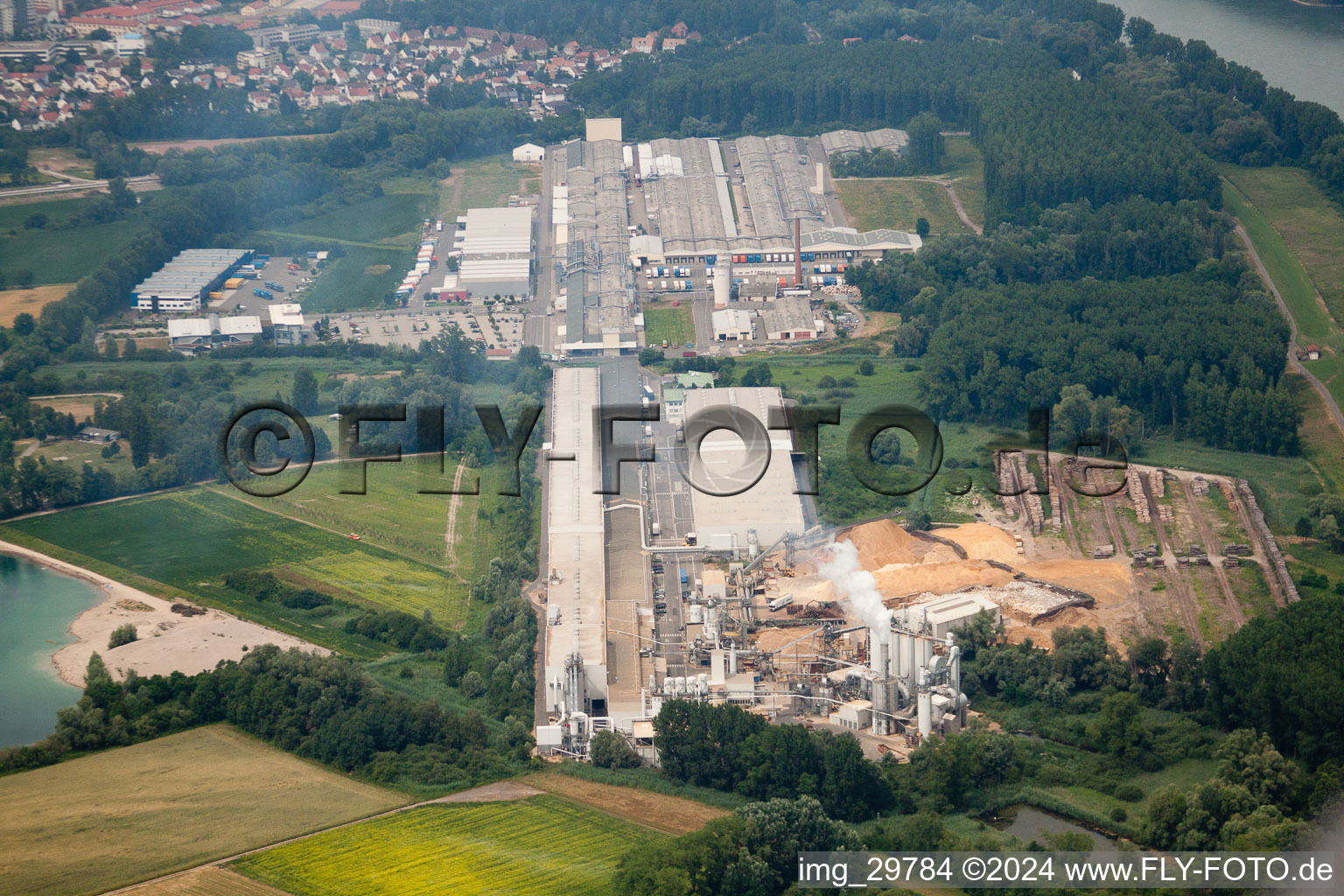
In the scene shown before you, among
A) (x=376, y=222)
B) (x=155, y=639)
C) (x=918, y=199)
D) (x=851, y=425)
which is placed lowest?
(x=155, y=639)

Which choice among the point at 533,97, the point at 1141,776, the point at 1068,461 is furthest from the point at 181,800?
the point at 533,97

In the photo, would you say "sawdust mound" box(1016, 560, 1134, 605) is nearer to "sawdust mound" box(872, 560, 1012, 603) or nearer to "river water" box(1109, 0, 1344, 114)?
"sawdust mound" box(872, 560, 1012, 603)

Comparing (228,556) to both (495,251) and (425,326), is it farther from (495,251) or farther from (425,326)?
(495,251)

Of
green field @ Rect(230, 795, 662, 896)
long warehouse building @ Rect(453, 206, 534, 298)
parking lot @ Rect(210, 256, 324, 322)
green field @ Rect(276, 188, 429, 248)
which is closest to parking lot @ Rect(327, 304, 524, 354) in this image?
long warehouse building @ Rect(453, 206, 534, 298)

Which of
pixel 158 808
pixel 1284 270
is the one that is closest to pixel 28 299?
pixel 158 808

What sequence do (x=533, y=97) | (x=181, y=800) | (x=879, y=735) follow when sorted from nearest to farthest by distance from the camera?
(x=181, y=800), (x=879, y=735), (x=533, y=97)

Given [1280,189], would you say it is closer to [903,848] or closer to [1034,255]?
[1034,255]
